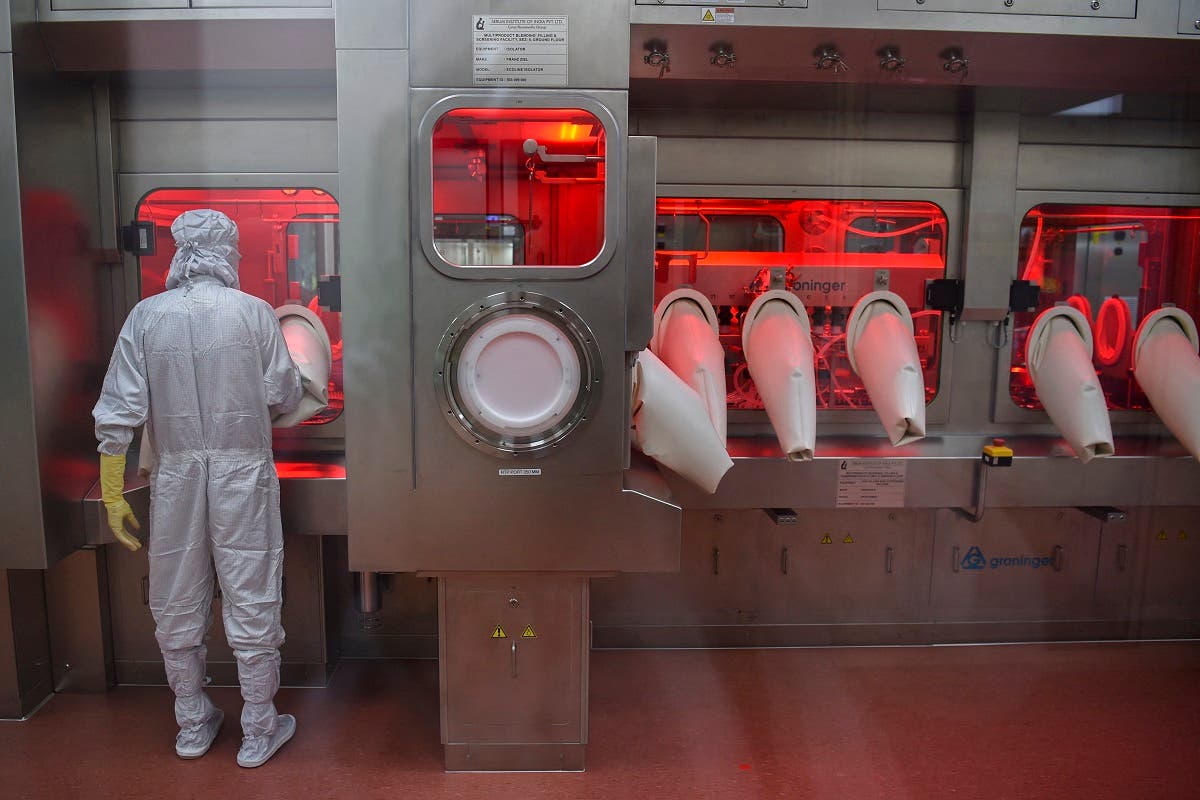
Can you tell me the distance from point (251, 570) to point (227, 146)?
1.36 m

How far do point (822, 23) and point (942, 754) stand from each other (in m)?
2.06

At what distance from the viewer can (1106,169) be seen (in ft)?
9.04

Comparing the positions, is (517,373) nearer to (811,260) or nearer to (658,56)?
(658,56)

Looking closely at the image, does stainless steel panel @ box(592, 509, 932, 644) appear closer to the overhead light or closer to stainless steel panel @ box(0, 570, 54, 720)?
the overhead light

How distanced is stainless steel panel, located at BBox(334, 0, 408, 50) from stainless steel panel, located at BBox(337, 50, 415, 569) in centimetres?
2

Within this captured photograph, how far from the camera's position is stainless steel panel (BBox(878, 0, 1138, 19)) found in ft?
7.01

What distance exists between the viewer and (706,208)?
274 cm

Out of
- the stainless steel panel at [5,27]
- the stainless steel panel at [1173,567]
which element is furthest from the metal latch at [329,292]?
the stainless steel panel at [1173,567]

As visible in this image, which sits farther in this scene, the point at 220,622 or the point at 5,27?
the point at 220,622

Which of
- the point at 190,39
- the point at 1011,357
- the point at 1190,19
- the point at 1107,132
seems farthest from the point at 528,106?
the point at 1107,132

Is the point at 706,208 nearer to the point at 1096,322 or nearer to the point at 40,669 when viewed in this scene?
the point at 1096,322

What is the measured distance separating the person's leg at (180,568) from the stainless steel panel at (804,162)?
172cm

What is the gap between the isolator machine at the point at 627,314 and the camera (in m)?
1.91

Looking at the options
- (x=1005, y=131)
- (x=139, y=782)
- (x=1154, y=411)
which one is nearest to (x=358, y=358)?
(x=139, y=782)
